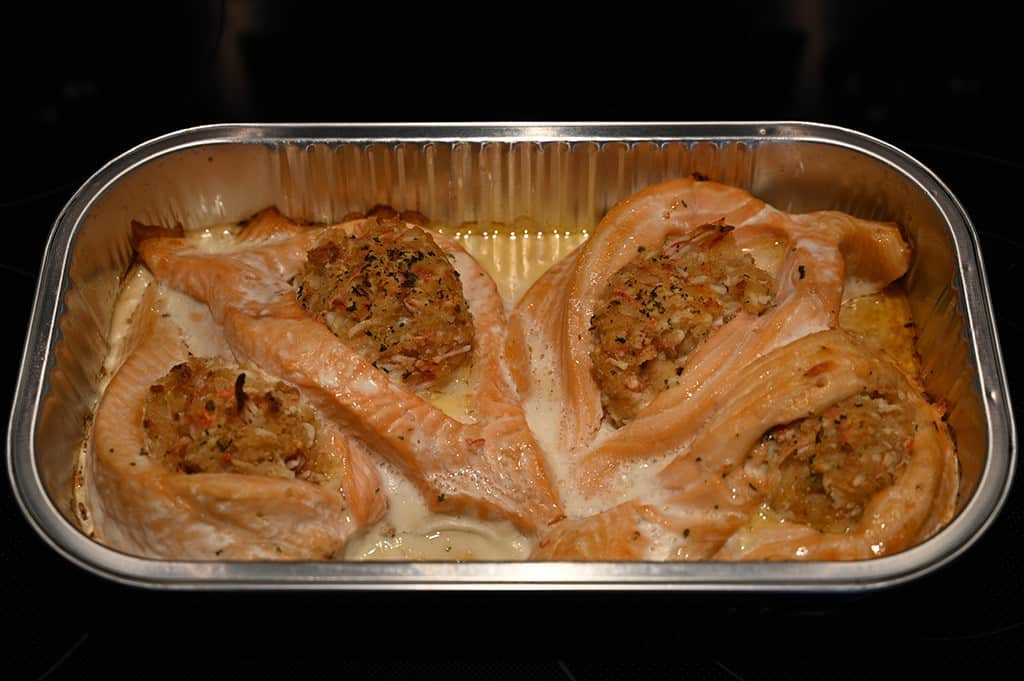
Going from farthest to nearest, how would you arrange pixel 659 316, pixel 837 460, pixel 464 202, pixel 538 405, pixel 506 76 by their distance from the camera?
pixel 506 76, pixel 464 202, pixel 538 405, pixel 659 316, pixel 837 460

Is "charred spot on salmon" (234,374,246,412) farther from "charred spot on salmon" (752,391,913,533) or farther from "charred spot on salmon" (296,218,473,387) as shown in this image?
"charred spot on salmon" (752,391,913,533)

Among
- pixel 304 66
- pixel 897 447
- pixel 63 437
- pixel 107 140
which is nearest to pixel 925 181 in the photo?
pixel 897 447

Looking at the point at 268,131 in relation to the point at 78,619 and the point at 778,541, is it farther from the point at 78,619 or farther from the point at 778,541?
the point at 778,541

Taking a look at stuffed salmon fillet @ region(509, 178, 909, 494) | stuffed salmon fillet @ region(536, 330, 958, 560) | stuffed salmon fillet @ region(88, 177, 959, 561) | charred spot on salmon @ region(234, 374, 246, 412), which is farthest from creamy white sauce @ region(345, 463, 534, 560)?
charred spot on salmon @ region(234, 374, 246, 412)

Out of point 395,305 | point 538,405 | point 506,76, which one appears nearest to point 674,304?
point 538,405

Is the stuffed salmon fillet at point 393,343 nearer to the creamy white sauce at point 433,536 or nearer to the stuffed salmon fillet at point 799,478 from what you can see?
the creamy white sauce at point 433,536

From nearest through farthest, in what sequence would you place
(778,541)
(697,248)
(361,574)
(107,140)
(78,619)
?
(361,574), (778,541), (78,619), (697,248), (107,140)

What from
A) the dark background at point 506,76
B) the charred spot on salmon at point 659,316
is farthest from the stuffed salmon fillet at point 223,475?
the dark background at point 506,76

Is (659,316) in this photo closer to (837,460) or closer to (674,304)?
(674,304)
